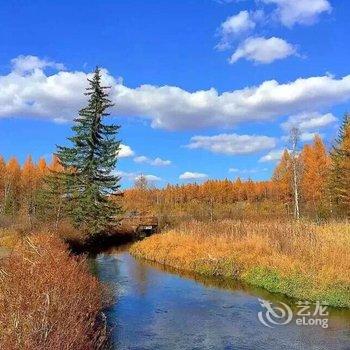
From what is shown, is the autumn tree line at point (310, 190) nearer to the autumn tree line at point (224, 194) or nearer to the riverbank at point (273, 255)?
the autumn tree line at point (224, 194)

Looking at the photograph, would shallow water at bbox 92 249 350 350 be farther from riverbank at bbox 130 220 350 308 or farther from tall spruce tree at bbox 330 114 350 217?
tall spruce tree at bbox 330 114 350 217

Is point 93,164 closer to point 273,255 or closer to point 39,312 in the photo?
point 273,255

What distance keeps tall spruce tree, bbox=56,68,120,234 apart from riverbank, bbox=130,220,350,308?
8.90 metres

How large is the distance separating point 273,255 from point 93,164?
2252 centimetres

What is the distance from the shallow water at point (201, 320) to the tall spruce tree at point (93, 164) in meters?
16.7

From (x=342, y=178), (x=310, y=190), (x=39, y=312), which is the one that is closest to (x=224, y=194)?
(x=310, y=190)

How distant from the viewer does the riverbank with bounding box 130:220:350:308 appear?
1666 cm

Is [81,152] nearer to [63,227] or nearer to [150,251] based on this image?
[63,227]

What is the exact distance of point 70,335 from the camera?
6809 millimetres

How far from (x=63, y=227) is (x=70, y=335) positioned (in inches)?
1014

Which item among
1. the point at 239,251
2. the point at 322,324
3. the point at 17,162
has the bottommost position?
the point at 322,324

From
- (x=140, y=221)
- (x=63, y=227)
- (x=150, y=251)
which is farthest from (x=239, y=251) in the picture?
(x=140, y=221)

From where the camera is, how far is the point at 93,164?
3947cm

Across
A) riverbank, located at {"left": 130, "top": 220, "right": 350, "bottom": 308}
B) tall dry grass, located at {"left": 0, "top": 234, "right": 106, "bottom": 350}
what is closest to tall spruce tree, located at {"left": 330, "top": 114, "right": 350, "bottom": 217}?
riverbank, located at {"left": 130, "top": 220, "right": 350, "bottom": 308}
